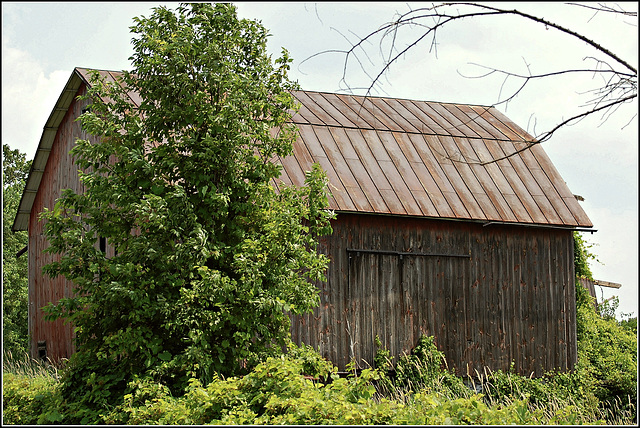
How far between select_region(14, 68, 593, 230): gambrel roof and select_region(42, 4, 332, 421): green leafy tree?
3388mm

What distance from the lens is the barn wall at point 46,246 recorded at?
16.1 meters

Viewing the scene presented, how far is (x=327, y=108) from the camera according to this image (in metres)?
17.0

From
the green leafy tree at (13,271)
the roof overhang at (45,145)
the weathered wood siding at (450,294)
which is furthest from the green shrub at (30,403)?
the green leafy tree at (13,271)

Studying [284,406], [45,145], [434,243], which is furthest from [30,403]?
[45,145]

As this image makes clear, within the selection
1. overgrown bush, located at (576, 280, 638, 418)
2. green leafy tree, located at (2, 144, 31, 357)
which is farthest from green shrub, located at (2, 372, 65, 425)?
green leafy tree, located at (2, 144, 31, 357)

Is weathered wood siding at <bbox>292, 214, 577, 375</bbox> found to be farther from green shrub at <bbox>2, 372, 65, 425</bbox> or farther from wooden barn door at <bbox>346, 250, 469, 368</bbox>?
green shrub at <bbox>2, 372, 65, 425</bbox>

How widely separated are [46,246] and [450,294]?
1044 centimetres

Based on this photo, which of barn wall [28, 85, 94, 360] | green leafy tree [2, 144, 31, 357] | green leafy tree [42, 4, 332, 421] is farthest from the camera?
green leafy tree [2, 144, 31, 357]

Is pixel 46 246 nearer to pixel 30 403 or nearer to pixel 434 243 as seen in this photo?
pixel 30 403

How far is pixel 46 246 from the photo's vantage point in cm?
1794

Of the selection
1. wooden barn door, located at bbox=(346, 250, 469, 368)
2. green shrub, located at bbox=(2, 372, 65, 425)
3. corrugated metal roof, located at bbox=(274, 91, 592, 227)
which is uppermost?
corrugated metal roof, located at bbox=(274, 91, 592, 227)

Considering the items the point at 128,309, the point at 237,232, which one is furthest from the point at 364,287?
the point at 128,309

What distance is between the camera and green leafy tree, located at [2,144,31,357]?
2831 centimetres

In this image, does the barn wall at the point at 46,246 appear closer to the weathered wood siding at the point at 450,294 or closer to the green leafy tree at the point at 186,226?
the green leafy tree at the point at 186,226
